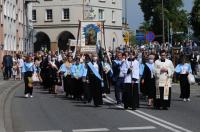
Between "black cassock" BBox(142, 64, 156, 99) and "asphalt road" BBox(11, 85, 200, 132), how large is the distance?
0.50 m

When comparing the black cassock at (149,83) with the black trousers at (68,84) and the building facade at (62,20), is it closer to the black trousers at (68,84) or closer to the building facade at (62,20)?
the black trousers at (68,84)

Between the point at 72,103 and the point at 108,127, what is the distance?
813cm

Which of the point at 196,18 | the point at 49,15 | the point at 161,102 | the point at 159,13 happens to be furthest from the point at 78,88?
the point at 159,13

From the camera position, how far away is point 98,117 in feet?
56.3

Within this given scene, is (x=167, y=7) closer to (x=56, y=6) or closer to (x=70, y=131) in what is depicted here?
(x=56, y=6)

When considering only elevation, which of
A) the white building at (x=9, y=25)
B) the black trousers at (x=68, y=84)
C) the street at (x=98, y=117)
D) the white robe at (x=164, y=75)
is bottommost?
the street at (x=98, y=117)

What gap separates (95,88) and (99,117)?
12.1 feet

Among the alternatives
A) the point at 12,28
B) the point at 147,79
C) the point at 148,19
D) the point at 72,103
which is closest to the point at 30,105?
the point at 72,103

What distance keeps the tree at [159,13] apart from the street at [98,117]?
8298 centimetres

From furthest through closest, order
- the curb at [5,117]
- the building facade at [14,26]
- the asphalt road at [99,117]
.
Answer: the building facade at [14,26] < the curb at [5,117] < the asphalt road at [99,117]

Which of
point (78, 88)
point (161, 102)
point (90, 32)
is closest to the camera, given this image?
point (161, 102)

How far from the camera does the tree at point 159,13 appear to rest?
347 ft

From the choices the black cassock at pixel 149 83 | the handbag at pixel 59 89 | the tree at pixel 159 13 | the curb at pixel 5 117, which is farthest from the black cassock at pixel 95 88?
the tree at pixel 159 13

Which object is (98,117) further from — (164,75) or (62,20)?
(62,20)
